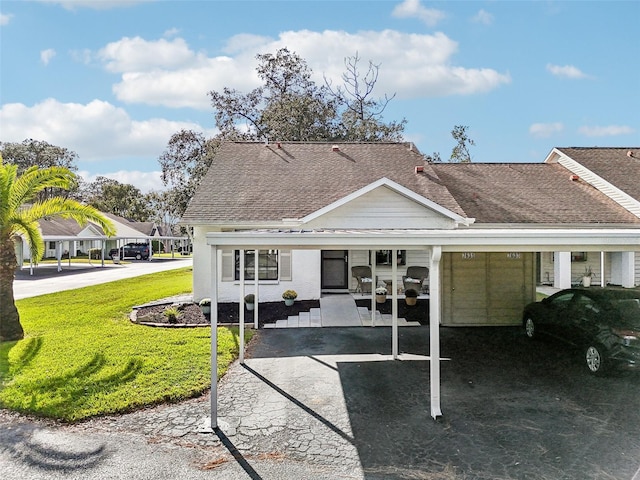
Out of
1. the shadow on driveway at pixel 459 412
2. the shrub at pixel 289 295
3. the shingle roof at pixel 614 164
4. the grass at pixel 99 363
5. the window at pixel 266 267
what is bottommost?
the shadow on driveway at pixel 459 412

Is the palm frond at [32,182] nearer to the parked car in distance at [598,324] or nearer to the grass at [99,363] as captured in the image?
the grass at [99,363]

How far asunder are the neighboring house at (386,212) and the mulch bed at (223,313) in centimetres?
56

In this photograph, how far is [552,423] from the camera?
5.64 m

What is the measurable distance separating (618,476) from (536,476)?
877mm

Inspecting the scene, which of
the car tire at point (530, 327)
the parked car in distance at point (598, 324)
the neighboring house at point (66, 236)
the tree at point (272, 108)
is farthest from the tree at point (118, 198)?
the parked car in distance at point (598, 324)

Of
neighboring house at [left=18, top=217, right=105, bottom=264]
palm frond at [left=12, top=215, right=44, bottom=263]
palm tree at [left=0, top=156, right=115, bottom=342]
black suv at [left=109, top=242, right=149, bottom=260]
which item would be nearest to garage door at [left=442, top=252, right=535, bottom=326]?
palm tree at [left=0, top=156, right=115, bottom=342]

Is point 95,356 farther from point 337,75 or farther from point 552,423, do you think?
point 337,75

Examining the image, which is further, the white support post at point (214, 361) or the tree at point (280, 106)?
the tree at point (280, 106)

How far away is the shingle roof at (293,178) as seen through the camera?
13.5 m

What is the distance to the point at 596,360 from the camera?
743cm

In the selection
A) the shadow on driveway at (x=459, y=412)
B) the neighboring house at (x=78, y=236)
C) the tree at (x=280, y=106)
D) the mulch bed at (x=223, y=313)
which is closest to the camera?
the shadow on driveway at (x=459, y=412)

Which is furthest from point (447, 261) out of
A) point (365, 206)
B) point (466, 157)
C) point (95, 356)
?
point (466, 157)

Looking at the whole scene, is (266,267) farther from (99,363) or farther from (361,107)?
(361,107)

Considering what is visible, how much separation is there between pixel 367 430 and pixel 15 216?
10.2 metres
